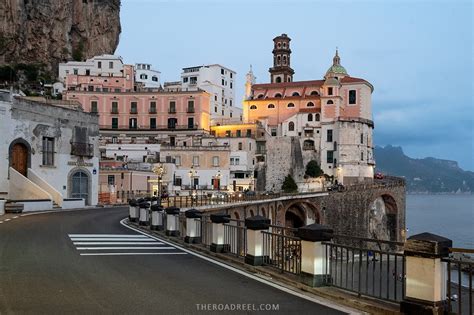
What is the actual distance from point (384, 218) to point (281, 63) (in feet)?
162

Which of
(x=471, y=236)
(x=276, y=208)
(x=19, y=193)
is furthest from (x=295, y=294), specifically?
(x=471, y=236)

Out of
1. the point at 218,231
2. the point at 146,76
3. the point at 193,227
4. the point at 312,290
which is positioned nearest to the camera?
the point at 312,290

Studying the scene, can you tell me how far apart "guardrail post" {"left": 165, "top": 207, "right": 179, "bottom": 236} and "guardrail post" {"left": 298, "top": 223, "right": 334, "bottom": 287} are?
33.1 ft

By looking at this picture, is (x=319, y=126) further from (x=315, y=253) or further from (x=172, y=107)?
(x=315, y=253)

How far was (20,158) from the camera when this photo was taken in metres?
36.8

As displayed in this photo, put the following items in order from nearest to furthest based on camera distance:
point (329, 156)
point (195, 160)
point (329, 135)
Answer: point (195, 160), point (329, 156), point (329, 135)

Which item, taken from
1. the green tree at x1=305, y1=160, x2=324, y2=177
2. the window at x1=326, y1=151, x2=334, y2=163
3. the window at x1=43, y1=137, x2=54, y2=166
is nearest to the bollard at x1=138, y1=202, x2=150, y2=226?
the window at x1=43, y1=137, x2=54, y2=166

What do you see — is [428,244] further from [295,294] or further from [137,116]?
[137,116]

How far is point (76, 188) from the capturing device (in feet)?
134

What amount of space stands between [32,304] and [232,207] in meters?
34.9

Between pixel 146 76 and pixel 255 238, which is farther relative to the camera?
pixel 146 76

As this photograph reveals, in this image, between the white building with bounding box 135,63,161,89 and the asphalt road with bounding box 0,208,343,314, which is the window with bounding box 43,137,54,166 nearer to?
the asphalt road with bounding box 0,208,343,314

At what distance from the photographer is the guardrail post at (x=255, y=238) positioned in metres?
12.4

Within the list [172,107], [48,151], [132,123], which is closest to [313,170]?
[172,107]
